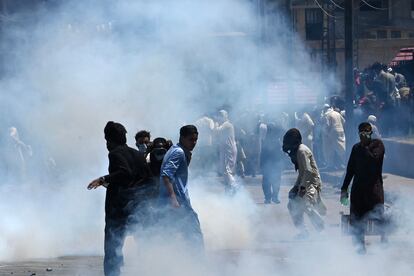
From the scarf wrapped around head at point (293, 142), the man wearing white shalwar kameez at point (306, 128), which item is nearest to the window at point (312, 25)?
the man wearing white shalwar kameez at point (306, 128)

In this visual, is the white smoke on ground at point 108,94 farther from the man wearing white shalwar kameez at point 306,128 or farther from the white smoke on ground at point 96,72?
the man wearing white shalwar kameez at point 306,128

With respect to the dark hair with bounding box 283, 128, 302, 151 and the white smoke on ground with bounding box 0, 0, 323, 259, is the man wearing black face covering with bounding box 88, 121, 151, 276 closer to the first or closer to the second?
the dark hair with bounding box 283, 128, 302, 151

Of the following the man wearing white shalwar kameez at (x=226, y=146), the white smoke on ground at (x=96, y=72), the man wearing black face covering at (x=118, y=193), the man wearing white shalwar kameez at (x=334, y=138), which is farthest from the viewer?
the man wearing white shalwar kameez at (x=334, y=138)

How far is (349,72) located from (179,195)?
9.32 metres

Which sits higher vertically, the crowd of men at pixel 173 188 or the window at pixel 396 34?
the window at pixel 396 34

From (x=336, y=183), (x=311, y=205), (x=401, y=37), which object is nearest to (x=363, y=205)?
(x=311, y=205)

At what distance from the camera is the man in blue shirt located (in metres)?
8.85

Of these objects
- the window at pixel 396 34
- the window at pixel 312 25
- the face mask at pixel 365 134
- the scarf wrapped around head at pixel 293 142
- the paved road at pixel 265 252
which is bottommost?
the paved road at pixel 265 252

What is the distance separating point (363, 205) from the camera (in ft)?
33.1

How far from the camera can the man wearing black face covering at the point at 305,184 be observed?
11445 millimetres

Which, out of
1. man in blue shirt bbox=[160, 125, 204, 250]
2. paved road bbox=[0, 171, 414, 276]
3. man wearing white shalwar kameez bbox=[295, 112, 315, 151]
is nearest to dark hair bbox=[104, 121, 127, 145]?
man in blue shirt bbox=[160, 125, 204, 250]

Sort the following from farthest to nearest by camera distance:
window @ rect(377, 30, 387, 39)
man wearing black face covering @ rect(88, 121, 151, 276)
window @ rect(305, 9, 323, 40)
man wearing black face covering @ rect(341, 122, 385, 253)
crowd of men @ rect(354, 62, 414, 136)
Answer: window @ rect(377, 30, 387, 39)
window @ rect(305, 9, 323, 40)
crowd of men @ rect(354, 62, 414, 136)
man wearing black face covering @ rect(341, 122, 385, 253)
man wearing black face covering @ rect(88, 121, 151, 276)

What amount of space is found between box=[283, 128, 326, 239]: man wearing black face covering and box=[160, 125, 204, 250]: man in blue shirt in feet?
8.81

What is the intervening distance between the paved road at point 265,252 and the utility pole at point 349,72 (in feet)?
10.1
